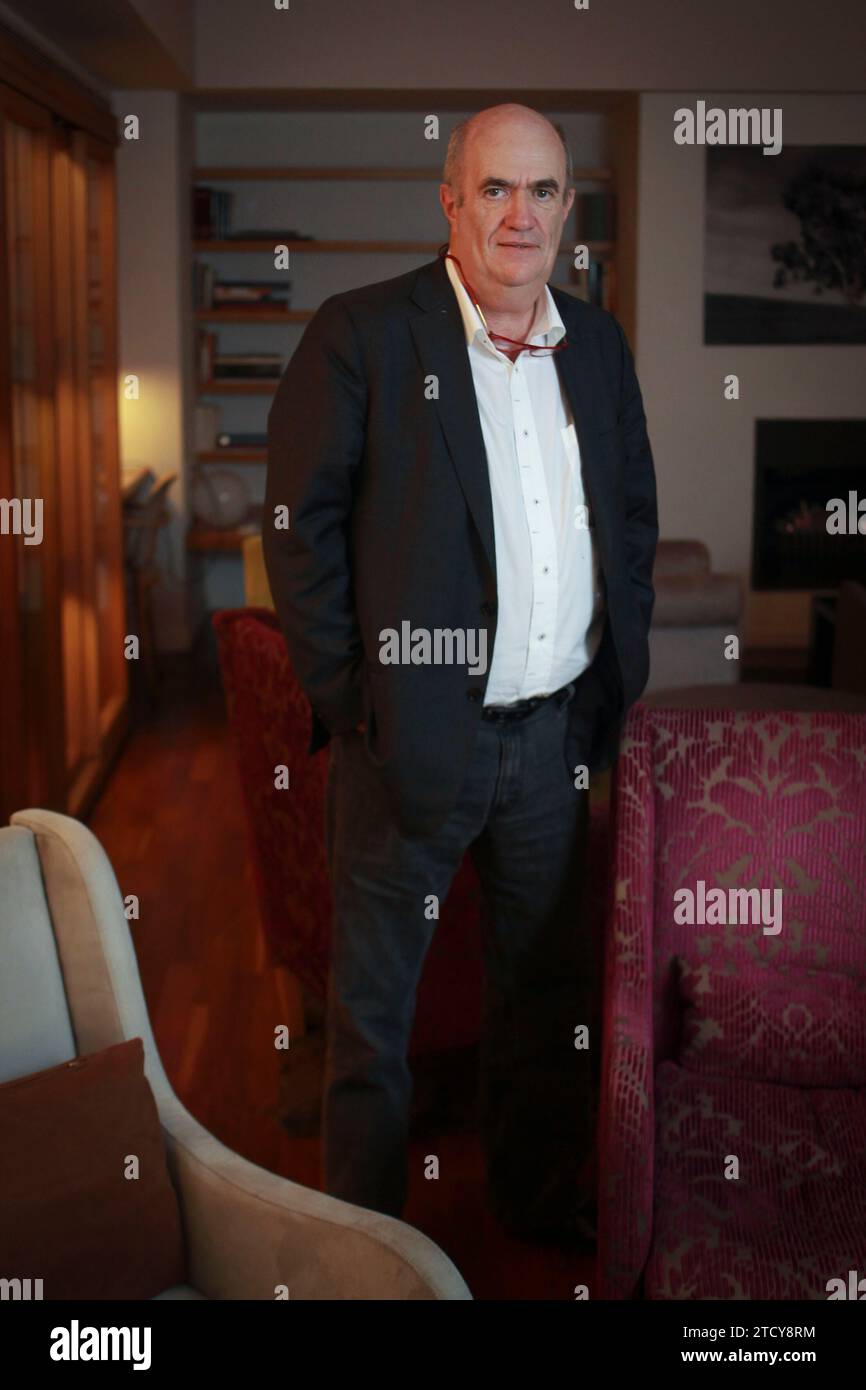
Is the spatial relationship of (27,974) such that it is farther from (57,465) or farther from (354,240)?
(354,240)

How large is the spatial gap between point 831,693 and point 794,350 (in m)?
3.56

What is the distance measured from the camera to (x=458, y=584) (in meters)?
1.96

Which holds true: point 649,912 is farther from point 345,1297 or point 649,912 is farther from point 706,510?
point 706,510

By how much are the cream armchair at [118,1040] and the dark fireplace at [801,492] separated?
5982 mm

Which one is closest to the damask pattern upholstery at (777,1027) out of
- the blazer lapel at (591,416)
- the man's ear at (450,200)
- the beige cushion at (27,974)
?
the blazer lapel at (591,416)

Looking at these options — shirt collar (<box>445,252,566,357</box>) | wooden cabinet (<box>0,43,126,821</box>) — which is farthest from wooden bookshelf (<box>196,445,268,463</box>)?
shirt collar (<box>445,252,566,357</box>)

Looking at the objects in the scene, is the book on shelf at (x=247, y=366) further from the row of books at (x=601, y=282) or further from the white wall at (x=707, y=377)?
the white wall at (x=707, y=377)

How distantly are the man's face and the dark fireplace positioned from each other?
17.9 ft

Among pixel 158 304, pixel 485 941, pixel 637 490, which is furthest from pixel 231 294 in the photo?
pixel 485 941

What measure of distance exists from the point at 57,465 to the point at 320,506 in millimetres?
2648

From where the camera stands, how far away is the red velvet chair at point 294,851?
2.78 metres

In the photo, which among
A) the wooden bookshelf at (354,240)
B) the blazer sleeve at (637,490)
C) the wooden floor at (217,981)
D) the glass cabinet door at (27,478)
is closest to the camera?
the blazer sleeve at (637,490)

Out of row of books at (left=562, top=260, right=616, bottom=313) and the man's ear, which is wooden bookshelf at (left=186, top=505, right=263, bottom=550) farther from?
the man's ear
